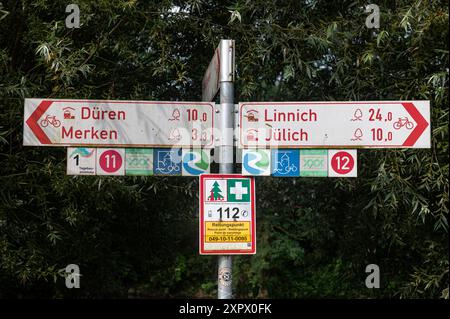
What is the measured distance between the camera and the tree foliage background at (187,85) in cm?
616

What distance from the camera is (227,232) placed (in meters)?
3.59

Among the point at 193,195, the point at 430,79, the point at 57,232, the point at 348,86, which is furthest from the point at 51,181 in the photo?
the point at 430,79

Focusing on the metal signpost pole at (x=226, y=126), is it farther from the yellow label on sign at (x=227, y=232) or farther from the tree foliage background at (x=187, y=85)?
the tree foliage background at (x=187, y=85)

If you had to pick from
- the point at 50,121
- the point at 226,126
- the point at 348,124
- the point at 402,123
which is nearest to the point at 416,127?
the point at 402,123

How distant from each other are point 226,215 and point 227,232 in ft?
0.31

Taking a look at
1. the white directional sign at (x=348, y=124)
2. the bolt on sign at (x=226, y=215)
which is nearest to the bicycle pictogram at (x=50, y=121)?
the bolt on sign at (x=226, y=215)

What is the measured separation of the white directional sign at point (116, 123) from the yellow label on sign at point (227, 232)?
500mm

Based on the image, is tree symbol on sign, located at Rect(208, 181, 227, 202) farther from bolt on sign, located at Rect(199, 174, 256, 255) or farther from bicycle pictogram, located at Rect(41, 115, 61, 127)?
bicycle pictogram, located at Rect(41, 115, 61, 127)

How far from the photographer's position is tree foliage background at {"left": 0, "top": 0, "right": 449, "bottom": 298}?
616cm

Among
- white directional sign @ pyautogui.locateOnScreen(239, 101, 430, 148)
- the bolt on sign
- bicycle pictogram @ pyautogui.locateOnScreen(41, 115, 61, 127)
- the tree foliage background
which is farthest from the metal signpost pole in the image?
the tree foliage background

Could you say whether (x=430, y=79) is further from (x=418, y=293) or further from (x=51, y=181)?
(x=51, y=181)

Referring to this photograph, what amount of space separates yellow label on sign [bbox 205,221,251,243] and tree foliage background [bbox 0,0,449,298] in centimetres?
275

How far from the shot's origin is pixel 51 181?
6.04m

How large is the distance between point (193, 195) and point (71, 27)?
2495 millimetres
